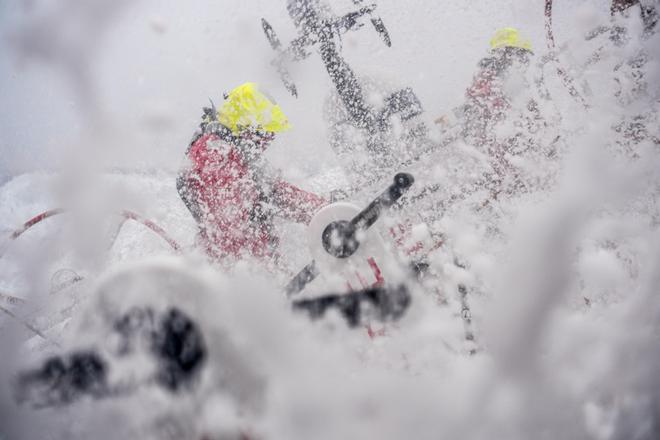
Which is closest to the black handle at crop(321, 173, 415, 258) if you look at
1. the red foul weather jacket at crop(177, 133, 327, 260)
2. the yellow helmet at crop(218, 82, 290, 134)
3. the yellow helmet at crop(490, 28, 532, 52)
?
the red foul weather jacket at crop(177, 133, 327, 260)

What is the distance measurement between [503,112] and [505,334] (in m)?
3.07

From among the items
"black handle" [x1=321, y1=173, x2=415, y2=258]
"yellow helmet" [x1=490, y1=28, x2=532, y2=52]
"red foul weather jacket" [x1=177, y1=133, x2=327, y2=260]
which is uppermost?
"yellow helmet" [x1=490, y1=28, x2=532, y2=52]

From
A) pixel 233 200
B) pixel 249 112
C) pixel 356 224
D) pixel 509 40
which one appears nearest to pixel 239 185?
pixel 233 200

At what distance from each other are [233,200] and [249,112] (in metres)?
0.67

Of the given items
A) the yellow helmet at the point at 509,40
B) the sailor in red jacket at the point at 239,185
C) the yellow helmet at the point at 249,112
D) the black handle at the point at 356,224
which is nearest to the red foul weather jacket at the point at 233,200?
the sailor in red jacket at the point at 239,185

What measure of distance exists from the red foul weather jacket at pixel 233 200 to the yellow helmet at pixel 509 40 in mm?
3688

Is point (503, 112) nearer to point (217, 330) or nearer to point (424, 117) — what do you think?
point (424, 117)

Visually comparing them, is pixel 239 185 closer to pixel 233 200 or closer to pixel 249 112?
pixel 233 200

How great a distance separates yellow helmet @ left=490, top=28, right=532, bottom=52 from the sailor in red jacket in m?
3.49

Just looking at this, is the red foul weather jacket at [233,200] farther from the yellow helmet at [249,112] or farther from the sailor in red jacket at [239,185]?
the yellow helmet at [249,112]

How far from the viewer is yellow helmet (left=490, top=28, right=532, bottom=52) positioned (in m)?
4.70

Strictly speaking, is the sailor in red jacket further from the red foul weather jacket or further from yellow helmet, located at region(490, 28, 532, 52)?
yellow helmet, located at region(490, 28, 532, 52)

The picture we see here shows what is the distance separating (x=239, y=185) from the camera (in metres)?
2.47

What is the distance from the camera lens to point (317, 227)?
183cm
